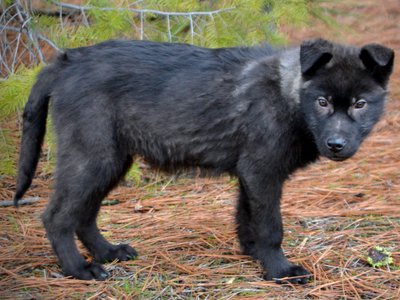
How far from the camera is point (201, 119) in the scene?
401 centimetres

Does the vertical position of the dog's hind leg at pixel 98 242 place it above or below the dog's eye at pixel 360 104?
below

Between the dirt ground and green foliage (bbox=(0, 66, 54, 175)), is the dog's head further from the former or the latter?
green foliage (bbox=(0, 66, 54, 175))

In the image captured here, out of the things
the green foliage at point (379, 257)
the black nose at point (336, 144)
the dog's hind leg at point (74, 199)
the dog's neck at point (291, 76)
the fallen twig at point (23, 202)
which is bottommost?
the fallen twig at point (23, 202)

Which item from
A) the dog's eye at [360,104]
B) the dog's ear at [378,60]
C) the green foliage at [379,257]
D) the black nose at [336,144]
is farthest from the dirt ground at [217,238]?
the dog's ear at [378,60]

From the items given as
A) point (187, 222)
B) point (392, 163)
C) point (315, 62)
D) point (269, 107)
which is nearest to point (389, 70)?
point (315, 62)

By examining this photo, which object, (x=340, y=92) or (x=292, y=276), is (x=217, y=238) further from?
(x=340, y=92)

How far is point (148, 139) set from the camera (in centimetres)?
406

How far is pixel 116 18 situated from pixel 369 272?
2578 mm

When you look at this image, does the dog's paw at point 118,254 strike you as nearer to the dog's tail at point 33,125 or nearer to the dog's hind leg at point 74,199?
the dog's hind leg at point 74,199

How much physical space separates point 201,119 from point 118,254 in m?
1.03

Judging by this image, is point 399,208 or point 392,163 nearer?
point 399,208

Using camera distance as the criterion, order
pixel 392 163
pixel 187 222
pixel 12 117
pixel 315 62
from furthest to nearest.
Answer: pixel 392 163
pixel 12 117
pixel 187 222
pixel 315 62

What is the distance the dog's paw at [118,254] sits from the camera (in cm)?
410

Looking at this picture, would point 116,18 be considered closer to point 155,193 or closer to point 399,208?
point 155,193
